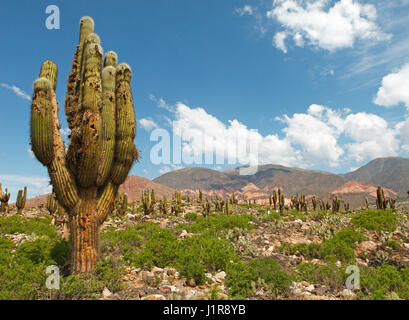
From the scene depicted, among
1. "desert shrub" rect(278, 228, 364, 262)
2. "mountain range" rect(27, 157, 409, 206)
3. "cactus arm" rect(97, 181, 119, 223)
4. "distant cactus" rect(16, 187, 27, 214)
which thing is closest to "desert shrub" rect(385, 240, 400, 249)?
"desert shrub" rect(278, 228, 364, 262)

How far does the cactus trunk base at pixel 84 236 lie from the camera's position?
5426mm

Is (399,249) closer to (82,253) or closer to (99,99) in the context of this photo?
(82,253)

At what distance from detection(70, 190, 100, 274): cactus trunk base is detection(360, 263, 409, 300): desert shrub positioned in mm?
5828

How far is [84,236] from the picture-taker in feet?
18.1

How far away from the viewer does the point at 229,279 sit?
546 centimetres

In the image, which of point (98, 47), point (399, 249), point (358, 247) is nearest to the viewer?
point (98, 47)

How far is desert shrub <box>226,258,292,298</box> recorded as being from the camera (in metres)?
5.07

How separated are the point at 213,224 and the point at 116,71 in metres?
7.99

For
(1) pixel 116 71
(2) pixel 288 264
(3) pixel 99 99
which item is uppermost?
(1) pixel 116 71

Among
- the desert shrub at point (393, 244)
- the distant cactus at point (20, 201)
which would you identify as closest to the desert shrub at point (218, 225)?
the desert shrub at point (393, 244)

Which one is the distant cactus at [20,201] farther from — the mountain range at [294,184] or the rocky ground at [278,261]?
the mountain range at [294,184]

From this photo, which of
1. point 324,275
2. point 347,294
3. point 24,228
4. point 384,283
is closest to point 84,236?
point 324,275

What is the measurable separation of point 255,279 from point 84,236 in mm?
3969
